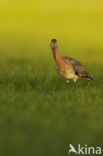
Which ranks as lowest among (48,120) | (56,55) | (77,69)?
(48,120)

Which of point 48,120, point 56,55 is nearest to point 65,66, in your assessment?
point 56,55

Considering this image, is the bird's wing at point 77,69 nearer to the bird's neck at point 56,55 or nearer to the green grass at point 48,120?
the bird's neck at point 56,55

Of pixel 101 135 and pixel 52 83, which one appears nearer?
pixel 101 135

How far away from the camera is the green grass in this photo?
5.34 m

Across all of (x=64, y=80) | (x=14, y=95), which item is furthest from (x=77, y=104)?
(x=64, y=80)

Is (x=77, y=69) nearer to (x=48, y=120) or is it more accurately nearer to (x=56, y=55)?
(x=56, y=55)

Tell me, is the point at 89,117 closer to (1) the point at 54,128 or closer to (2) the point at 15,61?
(1) the point at 54,128

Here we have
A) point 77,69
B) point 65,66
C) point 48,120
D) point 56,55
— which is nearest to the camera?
point 48,120

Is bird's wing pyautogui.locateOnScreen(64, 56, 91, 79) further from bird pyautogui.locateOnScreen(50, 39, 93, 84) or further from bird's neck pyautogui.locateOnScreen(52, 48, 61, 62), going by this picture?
bird's neck pyautogui.locateOnScreen(52, 48, 61, 62)

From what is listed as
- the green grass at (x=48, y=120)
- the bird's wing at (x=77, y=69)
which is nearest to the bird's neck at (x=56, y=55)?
the bird's wing at (x=77, y=69)

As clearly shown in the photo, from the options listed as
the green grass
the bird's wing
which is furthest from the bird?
the green grass

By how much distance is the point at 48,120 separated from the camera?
252 inches

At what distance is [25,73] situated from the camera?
1128cm

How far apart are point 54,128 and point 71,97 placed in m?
2.72
